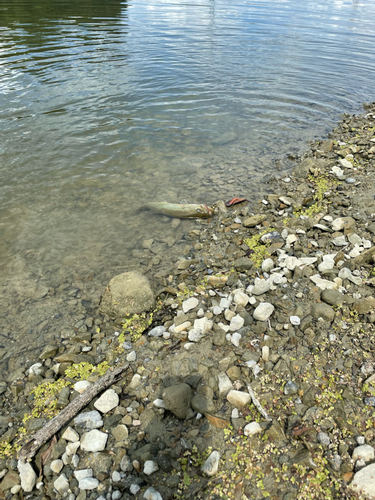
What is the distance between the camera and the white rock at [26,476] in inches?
125

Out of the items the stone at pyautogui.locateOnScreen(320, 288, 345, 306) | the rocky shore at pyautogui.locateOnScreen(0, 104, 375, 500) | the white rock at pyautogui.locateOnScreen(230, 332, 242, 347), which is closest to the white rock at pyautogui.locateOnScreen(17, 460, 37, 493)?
the rocky shore at pyautogui.locateOnScreen(0, 104, 375, 500)

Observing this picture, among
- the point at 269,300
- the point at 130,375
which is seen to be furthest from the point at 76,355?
the point at 269,300

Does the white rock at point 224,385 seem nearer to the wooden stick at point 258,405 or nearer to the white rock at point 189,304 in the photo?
the wooden stick at point 258,405

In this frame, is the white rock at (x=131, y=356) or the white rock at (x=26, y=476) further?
the white rock at (x=131, y=356)

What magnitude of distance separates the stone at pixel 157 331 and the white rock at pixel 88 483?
193cm

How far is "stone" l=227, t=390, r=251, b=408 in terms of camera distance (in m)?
3.49

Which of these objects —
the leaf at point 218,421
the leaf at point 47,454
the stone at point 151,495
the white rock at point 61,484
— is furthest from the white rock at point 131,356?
the stone at point 151,495

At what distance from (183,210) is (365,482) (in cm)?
604

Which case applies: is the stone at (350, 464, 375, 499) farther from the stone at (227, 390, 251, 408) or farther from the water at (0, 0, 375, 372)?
the water at (0, 0, 375, 372)

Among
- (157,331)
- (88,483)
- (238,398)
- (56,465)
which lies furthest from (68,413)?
(238,398)

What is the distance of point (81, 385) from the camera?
4.11 meters

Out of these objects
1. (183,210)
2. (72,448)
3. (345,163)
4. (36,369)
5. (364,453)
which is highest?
(345,163)

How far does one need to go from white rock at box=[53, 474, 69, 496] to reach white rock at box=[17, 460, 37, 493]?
255mm

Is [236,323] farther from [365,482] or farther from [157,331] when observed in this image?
[365,482]
